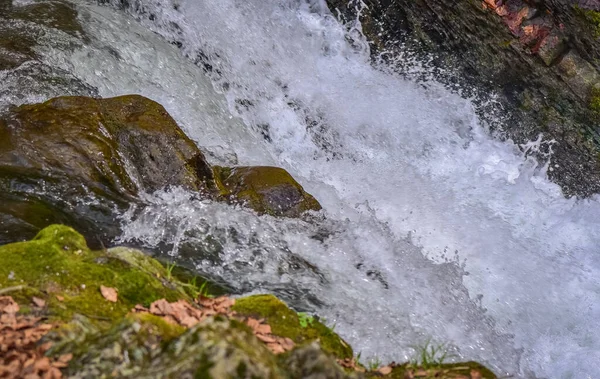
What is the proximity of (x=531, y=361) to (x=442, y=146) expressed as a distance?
4.12m

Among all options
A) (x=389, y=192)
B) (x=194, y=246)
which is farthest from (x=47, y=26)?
(x=389, y=192)

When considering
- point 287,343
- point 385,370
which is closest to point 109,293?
point 287,343

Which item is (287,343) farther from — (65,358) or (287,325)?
(65,358)

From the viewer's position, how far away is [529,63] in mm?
8930

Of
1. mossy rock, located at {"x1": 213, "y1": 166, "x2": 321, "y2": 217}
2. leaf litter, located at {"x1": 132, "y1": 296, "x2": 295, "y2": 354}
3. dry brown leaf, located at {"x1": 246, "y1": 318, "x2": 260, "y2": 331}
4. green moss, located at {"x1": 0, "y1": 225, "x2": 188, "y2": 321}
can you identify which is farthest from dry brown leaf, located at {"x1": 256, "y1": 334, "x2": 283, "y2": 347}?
mossy rock, located at {"x1": 213, "y1": 166, "x2": 321, "y2": 217}

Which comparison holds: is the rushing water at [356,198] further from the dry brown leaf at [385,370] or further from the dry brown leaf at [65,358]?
the dry brown leaf at [65,358]

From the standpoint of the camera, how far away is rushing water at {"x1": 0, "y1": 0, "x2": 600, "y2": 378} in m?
5.67

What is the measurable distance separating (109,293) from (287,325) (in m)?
1.14

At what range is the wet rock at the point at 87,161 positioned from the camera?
5410 mm

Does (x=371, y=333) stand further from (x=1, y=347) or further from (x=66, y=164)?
(x=66, y=164)

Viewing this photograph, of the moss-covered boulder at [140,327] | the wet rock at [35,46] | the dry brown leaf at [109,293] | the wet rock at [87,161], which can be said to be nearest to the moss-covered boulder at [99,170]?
the wet rock at [87,161]

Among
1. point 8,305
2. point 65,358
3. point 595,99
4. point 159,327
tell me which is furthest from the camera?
point 595,99

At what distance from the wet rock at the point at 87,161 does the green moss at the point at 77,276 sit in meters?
1.36

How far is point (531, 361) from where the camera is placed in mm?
6113
